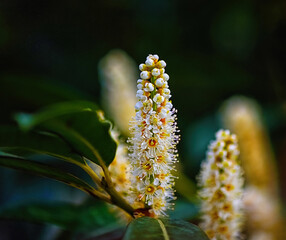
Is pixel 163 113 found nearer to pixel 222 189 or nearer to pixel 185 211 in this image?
pixel 222 189

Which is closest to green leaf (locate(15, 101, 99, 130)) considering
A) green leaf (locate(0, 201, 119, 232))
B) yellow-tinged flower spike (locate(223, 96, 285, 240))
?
green leaf (locate(0, 201, 119, 232))

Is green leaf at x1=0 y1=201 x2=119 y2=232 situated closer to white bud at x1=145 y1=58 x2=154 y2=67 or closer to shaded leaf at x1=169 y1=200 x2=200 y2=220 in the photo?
shaded leaf at x1=169 y1=200 x2=200 y2=220

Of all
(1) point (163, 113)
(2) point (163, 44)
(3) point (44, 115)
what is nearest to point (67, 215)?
(1) point (163, 113)

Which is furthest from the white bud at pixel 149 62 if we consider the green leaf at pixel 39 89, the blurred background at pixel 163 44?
the blurred background at pixel 163 44

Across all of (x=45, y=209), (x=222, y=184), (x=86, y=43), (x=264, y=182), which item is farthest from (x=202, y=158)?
(x=86, y=43)

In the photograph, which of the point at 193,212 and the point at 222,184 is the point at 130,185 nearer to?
the point at 222,184
